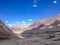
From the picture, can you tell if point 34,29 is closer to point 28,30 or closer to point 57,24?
point 28,30

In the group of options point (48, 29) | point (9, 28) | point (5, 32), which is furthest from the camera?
point (48, 29)

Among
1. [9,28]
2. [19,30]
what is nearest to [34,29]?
[19,30]

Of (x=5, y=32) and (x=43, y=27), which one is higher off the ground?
(x=43, y=27)

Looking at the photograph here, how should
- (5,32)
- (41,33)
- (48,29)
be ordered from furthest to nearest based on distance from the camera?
(48,29), (41,33), (5,32)

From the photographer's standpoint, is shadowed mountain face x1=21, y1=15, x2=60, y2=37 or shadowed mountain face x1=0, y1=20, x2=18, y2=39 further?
shadowed mountain face x1=21, y1=15, x2=60, y2=37

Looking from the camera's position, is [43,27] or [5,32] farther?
[43,27]

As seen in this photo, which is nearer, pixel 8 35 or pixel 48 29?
pixel 8 35

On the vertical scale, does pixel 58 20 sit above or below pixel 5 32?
above

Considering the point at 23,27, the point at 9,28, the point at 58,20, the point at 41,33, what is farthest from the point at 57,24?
the point at 9,28

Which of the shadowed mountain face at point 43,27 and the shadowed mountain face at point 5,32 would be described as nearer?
the shadowed mountain face at point 5,32

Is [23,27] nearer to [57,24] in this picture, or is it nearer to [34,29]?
[34,29]
